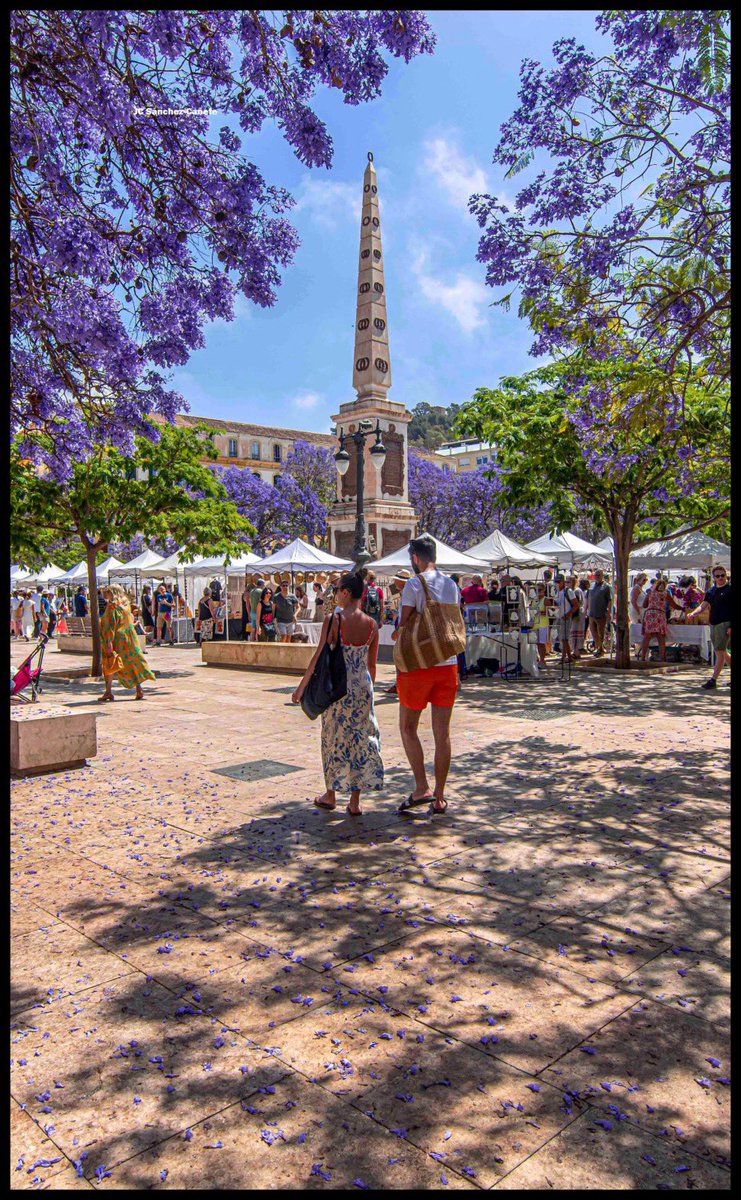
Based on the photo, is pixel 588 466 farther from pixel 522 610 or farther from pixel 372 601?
pixel 372 601

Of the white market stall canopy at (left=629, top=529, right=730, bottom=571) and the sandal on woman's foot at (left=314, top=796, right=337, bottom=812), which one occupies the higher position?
the white market stall canopy at (left=629, top=529, right=730, bottom=571)

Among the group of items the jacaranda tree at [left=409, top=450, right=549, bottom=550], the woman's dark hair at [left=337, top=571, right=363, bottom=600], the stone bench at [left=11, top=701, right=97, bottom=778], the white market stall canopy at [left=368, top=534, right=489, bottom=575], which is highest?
the jacaranda tree at [left=409, top=450, right=549, bottom=550]

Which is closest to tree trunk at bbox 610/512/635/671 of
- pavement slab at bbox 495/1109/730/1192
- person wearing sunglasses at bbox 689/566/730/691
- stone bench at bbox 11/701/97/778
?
person wearing sunglasses at bbox 689/566/730/691

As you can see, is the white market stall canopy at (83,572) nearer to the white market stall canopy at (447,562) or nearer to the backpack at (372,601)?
the white market stall canopy at (447,562)

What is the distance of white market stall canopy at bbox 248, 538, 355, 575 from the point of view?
22.1 m

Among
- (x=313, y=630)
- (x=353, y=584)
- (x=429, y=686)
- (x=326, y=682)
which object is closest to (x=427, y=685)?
(x=429, y=686)

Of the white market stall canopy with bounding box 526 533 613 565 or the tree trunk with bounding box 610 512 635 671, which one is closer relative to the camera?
the tree trunk with bounding box 610 512 635 671

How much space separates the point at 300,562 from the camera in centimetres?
2220

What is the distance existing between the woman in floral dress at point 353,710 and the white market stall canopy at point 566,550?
15.0m

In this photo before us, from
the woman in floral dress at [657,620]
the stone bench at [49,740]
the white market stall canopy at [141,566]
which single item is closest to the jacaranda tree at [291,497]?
the white market stall canopy at [141,566]

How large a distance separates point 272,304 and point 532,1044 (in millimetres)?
4794

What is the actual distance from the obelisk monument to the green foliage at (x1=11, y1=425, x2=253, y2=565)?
54.8 ft

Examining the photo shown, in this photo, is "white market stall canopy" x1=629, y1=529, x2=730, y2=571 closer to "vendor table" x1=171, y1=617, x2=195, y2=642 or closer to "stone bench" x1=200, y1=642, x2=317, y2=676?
"stone bench" x1=200, y1=642, x2=317, y2=676
